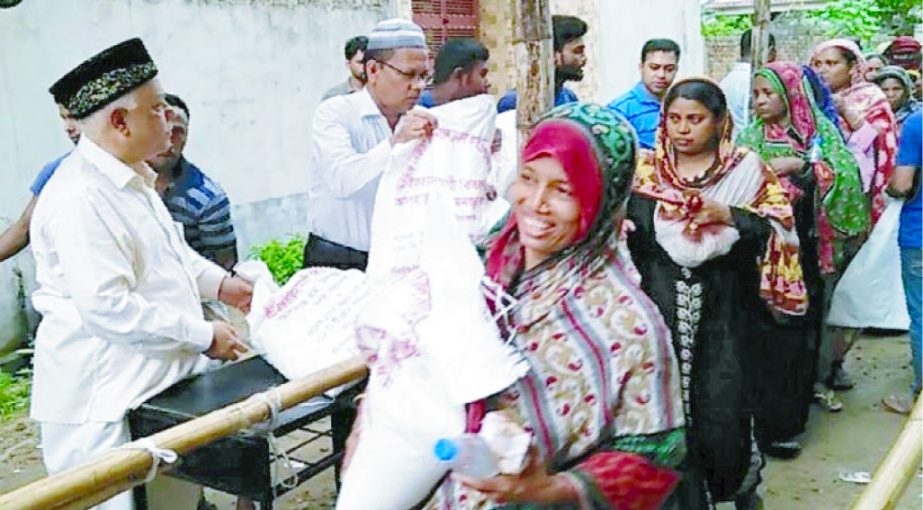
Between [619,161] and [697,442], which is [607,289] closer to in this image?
[619,161]

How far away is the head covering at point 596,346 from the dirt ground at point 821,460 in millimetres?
2402

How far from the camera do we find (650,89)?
5117 millimetres

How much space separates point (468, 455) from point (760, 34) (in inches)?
189

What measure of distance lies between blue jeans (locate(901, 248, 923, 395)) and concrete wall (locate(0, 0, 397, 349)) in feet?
14.3

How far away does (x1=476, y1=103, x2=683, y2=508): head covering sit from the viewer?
5.22 ft

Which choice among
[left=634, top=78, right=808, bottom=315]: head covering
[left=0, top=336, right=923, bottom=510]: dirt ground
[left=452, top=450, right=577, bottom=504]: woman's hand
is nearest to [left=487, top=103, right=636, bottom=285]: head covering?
[left=452, top=450, right=577, bottom=504]: woman's hand

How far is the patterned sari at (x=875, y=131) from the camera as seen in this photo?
206 inches

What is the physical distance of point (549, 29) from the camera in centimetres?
307

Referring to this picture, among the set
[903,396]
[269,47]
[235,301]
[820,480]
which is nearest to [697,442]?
[820,480]

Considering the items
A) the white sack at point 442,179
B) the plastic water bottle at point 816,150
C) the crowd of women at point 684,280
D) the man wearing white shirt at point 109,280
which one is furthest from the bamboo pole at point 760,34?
the man wearing white shirt at point 109,280

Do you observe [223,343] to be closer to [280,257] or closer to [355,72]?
[355,72]

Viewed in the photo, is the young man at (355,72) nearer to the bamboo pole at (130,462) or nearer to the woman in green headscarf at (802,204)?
the woman in green headscarf at (802,204)

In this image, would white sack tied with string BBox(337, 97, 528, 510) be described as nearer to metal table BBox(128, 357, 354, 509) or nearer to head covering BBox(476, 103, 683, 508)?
head covering BBox(476, 103, 683, 508)

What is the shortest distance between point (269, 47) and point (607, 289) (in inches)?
239
